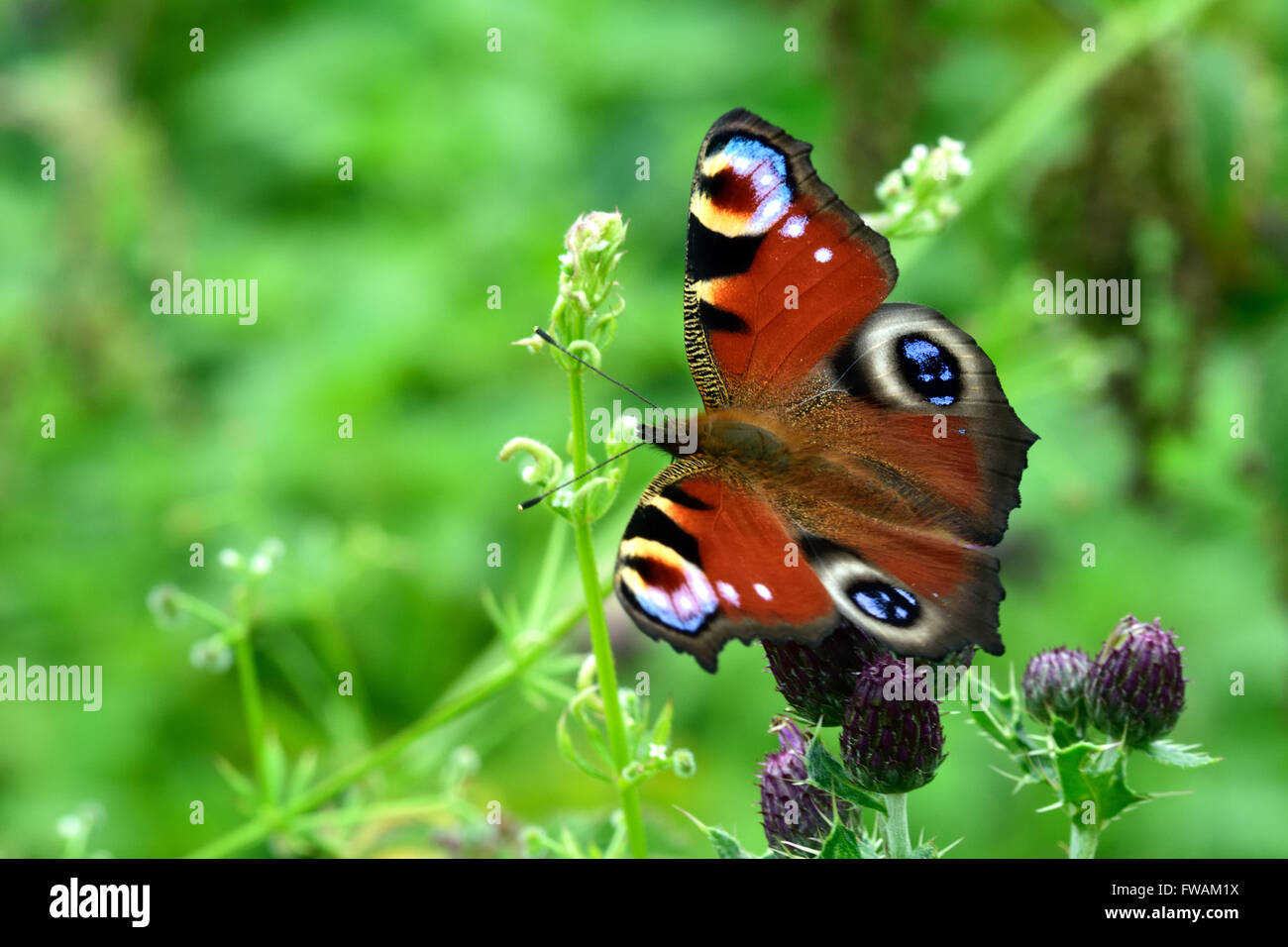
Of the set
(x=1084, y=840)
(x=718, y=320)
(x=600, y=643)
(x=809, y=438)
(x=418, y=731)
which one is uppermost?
(x=718, y=320)

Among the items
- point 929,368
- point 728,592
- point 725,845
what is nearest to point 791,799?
point 725,845

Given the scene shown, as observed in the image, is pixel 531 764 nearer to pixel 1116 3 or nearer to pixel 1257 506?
pixel 1257 506

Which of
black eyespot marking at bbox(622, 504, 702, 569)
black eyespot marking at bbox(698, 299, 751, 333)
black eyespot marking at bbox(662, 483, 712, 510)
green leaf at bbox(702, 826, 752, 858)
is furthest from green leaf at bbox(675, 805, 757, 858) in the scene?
black eyespot marking at bbox(698, 299, 751, 333)

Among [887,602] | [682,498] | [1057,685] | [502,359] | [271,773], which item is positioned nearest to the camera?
[887,602]

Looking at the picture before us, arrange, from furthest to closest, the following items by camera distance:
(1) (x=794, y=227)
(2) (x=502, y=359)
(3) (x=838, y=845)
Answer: (2) (x=502, y=359)
(1) (x=794, y=227)
(3) (x=838, y=845)

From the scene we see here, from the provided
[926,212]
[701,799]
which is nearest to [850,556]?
[926,212]

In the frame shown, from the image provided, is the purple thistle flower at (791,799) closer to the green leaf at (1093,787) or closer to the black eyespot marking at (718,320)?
the green leaf at (1093,787)

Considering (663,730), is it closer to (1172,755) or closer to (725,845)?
(725,845)

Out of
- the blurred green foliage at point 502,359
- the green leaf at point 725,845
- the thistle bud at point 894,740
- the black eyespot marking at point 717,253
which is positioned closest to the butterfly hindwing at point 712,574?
the thistle bud at point 894,740
